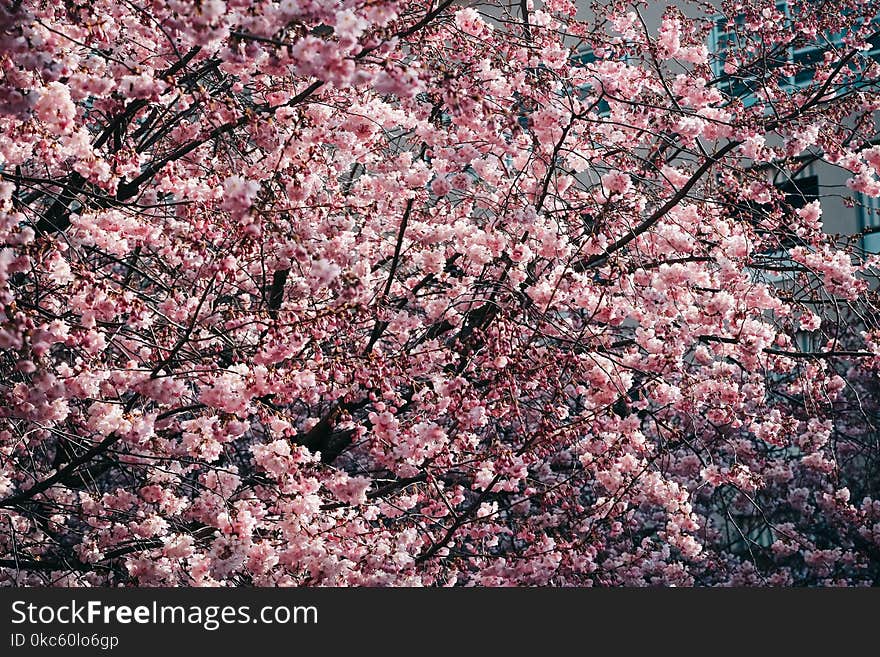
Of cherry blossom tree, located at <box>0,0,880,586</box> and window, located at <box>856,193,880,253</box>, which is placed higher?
window, located at <box>856,193,880,253</box>

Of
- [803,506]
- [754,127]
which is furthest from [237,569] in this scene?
[803,506]

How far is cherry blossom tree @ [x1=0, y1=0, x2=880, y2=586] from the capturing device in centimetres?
424

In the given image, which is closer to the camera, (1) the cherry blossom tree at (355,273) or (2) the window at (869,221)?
(1) the cherry blossom tree at (355,273)

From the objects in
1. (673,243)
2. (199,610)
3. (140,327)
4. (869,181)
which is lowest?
(199,610)

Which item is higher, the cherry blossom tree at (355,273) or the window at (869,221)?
the window at (869,221)

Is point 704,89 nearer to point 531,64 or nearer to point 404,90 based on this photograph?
point 531,64

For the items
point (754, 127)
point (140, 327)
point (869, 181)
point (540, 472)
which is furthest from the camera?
point (540, 472)

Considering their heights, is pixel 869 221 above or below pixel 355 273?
above

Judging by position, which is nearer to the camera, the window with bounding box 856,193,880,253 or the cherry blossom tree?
the cherry blossom tree

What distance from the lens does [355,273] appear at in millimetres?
4707

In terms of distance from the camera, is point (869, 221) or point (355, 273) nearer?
point (355, 273)

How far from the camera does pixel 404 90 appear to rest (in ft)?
11.4

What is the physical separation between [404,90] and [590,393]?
3.41 metres

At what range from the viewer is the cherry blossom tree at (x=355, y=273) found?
Result: 424 centimetres
